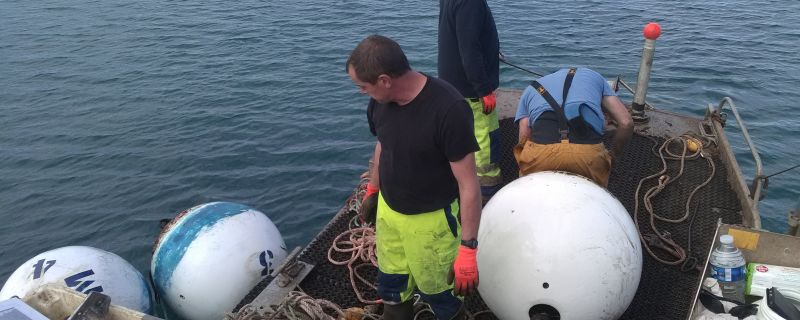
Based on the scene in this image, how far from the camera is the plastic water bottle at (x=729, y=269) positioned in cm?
357

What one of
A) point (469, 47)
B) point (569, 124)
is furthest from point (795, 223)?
point (469, 47)

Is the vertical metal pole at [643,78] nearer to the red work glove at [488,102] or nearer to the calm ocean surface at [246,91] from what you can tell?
the calm ocean surface at [246,91]

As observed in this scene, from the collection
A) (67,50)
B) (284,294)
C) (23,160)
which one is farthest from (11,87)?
(284,294)

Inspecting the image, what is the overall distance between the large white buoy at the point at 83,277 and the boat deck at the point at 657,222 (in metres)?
1.00

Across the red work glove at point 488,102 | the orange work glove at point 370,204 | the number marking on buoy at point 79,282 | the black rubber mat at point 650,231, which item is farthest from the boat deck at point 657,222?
the number marking on buoy at point 79,282

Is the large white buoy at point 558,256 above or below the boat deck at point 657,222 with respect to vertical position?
above

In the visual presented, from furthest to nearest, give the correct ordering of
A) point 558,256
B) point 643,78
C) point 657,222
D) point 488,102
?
point 643,78 → point 657,222 → point 488,102 → point 558,256

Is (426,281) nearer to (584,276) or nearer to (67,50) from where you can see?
(584,276)

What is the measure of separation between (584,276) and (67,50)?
13453 mm

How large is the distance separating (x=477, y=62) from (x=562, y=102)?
82 centimetres

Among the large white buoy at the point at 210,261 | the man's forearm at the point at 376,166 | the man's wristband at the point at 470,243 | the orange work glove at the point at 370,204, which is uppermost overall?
the man's forearm at the point at 376,166

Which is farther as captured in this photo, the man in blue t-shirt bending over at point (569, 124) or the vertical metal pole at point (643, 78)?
the vertical metal pole at point (643, 78)

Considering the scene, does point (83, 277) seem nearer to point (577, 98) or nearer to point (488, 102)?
point (488, 102)

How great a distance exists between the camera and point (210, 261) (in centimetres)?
472
